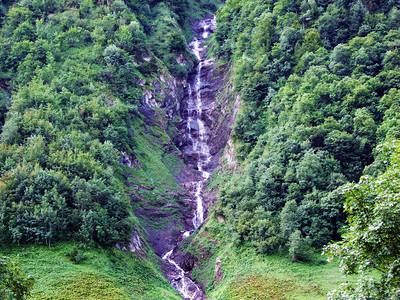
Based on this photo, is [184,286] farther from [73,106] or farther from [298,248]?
[73,106]

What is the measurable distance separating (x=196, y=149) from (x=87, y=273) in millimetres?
40324

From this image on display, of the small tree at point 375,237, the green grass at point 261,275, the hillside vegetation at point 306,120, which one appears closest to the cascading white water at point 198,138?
the hillside vegetation at point 306,120

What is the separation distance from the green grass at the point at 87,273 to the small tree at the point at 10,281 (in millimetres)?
17034

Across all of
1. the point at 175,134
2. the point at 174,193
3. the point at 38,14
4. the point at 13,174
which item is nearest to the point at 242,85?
the point at 175,134

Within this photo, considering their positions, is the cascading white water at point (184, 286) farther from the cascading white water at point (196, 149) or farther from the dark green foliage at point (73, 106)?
the dark green foliage at point (73, 106)

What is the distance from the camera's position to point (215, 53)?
84.8 metres

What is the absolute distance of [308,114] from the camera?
47625 millimetres

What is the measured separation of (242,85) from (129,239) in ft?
118

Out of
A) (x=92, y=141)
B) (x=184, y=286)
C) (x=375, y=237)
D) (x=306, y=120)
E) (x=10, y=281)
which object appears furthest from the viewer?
(x=92, y=141)

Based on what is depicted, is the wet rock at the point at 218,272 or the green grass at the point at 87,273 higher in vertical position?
the green grass at the point at 87,273

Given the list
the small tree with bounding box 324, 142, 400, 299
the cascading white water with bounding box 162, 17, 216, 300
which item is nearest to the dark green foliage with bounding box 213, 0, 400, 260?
the cascading white water with bounding box 162, 17, 216, 300

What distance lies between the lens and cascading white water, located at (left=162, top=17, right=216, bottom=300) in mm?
41628

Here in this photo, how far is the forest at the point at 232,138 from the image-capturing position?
35.7 meters

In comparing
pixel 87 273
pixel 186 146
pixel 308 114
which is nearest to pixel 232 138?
pixel 186 146
